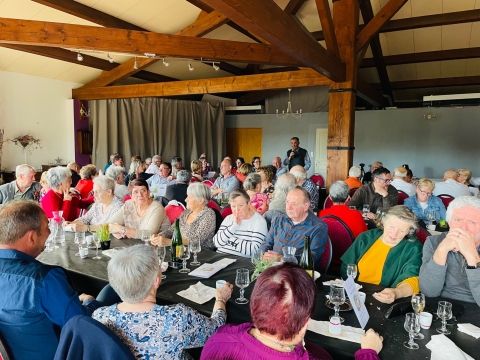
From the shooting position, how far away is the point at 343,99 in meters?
6.25

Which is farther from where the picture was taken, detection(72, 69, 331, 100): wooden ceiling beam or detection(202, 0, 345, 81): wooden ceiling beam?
detection(72, 69, 331, 100): wooden ceiling beam

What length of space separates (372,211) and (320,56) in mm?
2252

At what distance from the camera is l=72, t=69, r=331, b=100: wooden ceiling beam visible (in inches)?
270

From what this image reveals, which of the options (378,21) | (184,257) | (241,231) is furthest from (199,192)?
(378,21)

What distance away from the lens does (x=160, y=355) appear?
1421mm

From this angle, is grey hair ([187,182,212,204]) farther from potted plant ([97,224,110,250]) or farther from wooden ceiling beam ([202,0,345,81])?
wooden ceiling beam ([202,0,345,81])

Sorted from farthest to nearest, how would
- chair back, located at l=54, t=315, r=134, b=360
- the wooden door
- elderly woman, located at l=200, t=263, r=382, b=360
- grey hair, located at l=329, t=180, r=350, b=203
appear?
1. the wooden door
2. grey hair, located at l=329, t=180, r=350, b=203
3. chair back, located at l=54, t=315, r=134, b=360
4. elderly woman, located at l=200, t=263, r=382, b=360

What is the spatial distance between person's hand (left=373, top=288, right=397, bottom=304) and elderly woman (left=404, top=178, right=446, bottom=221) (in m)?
2.50

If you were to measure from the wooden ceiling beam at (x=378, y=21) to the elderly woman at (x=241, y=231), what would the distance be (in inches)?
178

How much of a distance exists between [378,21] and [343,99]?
143 cm

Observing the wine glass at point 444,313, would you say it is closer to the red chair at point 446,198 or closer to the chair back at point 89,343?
the chair back at point 89,343

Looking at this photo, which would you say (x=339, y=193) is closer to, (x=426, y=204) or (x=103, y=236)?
(x=426, y=204)

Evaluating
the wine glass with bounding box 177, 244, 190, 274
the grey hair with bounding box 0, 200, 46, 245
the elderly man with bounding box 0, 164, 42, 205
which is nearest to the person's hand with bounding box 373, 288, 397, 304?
the wine glass with bounding box 177, 244, 190, 274

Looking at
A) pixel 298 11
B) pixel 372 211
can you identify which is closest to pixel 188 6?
pixel 298 11
